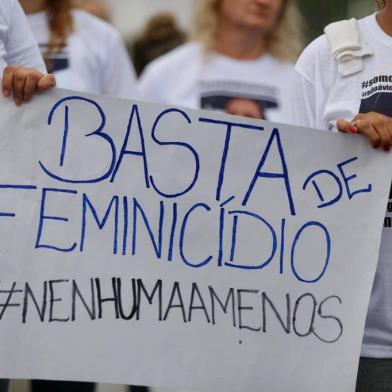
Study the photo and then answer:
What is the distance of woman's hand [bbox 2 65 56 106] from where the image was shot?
4.00m

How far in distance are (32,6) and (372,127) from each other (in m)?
2.55

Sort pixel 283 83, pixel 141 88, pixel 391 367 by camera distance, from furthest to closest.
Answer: pixel 141 88 → pixel 283 83 → pixel 391 367

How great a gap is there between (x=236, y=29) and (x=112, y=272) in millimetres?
3077

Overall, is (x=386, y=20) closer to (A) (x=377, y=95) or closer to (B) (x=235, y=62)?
(A) (x=377, y=95)

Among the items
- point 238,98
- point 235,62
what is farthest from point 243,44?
point 238,98

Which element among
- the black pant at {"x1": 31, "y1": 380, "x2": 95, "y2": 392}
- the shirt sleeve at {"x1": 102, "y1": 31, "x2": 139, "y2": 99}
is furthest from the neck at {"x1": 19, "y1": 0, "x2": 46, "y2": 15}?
the black pant at {"x1": 31, "y1": 380, "x2": 95, "y2": 392}

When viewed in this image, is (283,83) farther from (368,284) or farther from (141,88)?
(368,284)

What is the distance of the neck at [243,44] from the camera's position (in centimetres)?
693

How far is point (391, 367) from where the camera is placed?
3.99 m

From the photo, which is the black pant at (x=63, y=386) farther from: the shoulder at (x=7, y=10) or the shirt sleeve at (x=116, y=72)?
the shirt sleeve at (x=116, y=72)

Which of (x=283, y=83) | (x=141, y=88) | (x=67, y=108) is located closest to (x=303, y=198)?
(x=67, y=108)

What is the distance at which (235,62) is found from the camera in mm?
6891

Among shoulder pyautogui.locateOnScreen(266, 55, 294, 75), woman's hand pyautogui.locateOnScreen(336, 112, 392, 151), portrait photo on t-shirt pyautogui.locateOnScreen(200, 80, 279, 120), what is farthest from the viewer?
shoulder pyautogui.locateOnScreen(266, 55, 294, 75)

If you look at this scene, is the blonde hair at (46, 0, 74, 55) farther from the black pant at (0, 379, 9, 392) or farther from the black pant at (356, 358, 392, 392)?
the black pant at (356, 358, 392, 392)
